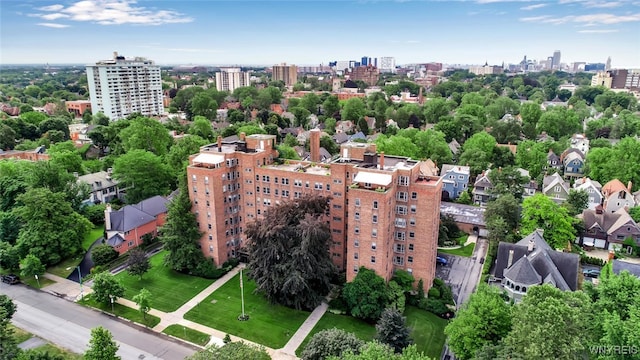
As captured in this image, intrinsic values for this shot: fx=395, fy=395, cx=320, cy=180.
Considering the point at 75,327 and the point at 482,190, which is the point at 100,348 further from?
the point at 482,190

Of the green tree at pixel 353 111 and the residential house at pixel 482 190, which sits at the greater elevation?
the green tree at pixel 353 111

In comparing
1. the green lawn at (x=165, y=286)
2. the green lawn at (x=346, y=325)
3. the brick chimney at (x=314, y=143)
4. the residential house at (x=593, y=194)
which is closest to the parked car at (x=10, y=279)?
the green lawn at (x=165, y=286)

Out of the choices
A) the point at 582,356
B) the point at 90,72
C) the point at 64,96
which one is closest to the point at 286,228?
the point at 582,356

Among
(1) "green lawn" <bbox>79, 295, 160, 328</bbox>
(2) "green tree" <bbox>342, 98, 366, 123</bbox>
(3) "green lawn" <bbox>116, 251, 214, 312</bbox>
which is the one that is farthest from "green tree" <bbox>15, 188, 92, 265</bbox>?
(2) "green tree" <bbox>342, 98, 366, 123</bbox>

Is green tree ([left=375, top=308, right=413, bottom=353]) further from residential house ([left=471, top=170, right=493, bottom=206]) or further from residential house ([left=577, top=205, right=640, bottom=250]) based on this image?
residential house ([left=471, top=170, right=493, bottom=206])

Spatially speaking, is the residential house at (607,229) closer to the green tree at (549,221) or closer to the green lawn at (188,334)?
the green tree at (549,221)

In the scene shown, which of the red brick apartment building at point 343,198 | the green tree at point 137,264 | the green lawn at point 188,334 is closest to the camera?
the green lawn at point 188,334

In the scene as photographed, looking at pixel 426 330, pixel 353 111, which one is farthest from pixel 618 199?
pixel 353 111
